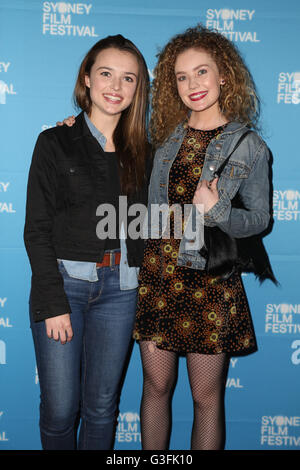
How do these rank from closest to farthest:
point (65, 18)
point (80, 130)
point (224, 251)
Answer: point (224, 251) < point (80, 130) < point (65, 18)

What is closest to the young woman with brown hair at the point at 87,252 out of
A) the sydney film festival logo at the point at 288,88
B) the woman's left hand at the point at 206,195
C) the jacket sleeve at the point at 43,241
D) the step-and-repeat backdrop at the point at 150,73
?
the jacket sleeve at the point at 43,241

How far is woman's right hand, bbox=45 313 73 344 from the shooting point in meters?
1.67

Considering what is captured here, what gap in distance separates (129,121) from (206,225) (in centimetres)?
62

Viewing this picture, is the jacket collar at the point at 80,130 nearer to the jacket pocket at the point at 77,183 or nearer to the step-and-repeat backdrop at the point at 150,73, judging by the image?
the jacket pocket at the point at 77,183

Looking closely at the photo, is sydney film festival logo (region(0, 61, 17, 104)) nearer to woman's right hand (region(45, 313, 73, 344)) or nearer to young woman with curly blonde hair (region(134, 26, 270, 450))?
young woman with curly blonde hair (region(134, 26, 270, 450))

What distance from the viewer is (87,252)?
1.72m

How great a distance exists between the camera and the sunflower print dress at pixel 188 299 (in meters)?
1.72

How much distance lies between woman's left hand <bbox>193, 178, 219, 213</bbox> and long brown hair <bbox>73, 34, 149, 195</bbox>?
33 cm

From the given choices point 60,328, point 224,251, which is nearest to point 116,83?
point 224,251

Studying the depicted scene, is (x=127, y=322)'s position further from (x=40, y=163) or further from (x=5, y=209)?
(x=5, y=209)

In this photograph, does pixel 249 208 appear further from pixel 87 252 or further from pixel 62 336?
pixel 62 336

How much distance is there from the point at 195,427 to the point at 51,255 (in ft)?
3.35

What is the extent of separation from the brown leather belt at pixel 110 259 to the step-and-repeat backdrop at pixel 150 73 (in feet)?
2.75
